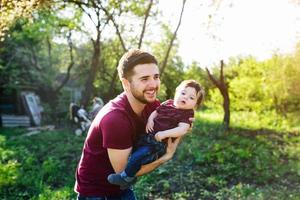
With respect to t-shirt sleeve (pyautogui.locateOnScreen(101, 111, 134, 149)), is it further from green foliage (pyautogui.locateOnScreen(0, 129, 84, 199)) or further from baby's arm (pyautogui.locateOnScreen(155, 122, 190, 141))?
green foliage (pyautogui.locateOnScreen(0, 129, 84, 199))

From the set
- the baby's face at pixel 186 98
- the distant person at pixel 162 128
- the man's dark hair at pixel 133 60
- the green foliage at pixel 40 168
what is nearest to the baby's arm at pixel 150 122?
the distant person at pixel 162 128

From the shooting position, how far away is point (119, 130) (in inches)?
128

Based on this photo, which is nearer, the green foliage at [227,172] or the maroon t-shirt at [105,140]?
the maroon t-shirt at [105,140]

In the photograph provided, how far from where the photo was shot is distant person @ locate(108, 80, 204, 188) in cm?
347

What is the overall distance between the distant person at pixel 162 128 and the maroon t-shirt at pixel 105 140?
0.40 feet

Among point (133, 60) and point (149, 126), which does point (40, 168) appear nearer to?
point (149, 126)

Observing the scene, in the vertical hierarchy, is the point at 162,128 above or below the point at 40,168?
above

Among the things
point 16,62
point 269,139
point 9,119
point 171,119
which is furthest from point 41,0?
point 16,62

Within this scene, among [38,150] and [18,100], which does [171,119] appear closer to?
[38,150]

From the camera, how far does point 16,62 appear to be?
92.3 ft

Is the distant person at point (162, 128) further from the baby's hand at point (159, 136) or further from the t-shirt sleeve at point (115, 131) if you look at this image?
the t-shirt sleeve at point (115, 131)

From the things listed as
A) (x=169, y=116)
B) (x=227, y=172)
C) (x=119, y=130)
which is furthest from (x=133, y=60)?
(x=227, y=172)

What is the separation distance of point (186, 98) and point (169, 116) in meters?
0.27

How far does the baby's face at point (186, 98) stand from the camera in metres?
3.91
